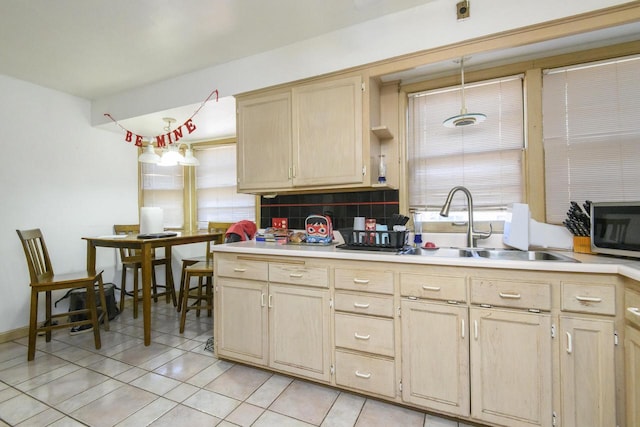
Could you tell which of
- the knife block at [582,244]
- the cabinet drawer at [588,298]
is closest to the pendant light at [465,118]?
the knife block at [582,244]

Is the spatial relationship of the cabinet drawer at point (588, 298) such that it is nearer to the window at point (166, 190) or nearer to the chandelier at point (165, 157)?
the chandelier at point (165, 157)

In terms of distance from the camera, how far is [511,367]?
1.43 metres

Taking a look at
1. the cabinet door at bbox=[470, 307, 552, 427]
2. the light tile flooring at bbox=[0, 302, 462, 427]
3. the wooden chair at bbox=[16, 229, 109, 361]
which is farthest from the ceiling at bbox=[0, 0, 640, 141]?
the light tile flooring at bbox=[0, 302, 462, 427]

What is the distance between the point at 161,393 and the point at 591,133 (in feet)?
10.7

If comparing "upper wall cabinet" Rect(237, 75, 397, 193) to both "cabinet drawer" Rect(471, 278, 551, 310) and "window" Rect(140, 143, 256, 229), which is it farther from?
"window" Rect(140, 143, 256, 229)

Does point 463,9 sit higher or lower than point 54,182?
higher

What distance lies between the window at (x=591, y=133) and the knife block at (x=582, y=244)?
0.76 feet

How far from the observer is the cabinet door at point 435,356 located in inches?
59.8

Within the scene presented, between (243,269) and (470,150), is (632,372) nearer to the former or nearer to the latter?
(470,150)

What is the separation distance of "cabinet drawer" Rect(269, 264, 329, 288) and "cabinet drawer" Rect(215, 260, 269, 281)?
2.7 inches

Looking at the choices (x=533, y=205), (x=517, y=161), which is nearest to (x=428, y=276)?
(x=533, y=205)

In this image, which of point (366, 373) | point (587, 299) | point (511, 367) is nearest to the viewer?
point (587, 299)

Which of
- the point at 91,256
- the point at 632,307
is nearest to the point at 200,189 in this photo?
the point at 91,256

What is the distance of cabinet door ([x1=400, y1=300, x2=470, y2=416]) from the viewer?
152 cm
